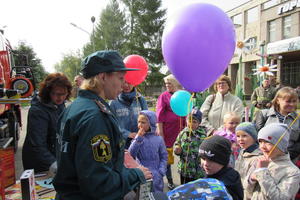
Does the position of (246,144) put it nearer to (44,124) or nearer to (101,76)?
(101,76)

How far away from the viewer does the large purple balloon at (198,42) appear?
2771 millimetres

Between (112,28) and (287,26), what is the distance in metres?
22.1

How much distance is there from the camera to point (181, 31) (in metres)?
2.83

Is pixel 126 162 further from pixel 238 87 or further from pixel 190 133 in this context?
pixel 238 87

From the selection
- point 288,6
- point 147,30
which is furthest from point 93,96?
point 147,30

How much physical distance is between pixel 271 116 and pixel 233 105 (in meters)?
0.57

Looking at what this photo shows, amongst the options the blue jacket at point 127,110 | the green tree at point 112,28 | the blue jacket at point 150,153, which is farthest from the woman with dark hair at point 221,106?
the green tree at point 112,28

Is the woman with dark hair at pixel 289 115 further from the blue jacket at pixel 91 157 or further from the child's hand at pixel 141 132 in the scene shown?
the blue jacket at pixel 91 157

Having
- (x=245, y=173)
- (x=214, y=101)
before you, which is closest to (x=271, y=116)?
(x=214, y=101)

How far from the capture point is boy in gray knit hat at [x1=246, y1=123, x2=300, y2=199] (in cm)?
201

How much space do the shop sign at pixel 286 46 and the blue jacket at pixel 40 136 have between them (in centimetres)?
2375

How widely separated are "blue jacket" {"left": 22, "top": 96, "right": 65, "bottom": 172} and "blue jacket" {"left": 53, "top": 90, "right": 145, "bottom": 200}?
998 millimetres

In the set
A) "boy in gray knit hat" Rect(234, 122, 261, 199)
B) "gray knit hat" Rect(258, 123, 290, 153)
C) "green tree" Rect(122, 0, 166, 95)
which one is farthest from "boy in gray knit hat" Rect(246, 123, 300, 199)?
"green tree" Rect(122, 0, 166, 95)

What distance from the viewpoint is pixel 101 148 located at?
123 centimetres
